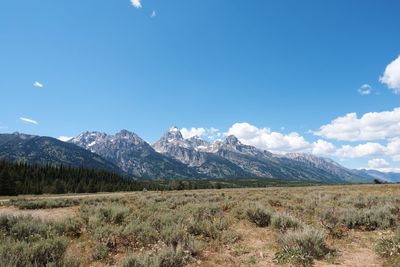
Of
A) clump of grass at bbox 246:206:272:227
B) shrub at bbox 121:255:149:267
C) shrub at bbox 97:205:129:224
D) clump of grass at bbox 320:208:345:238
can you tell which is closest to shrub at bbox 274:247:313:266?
clump of grass at bbox 320:208:345:238

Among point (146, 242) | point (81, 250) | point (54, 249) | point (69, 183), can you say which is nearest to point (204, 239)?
point (146, 242)

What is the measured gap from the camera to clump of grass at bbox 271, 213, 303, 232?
1304 centimetres

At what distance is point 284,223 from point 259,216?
1.98m

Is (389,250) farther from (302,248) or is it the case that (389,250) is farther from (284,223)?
(284,223)

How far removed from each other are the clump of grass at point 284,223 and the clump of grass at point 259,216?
112 cm

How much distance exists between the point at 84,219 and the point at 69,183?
94265mm

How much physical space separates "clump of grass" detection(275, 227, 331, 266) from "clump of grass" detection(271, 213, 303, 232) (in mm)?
2321

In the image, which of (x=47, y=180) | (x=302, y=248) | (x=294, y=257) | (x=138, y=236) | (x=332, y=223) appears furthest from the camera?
(x=47, y=180)

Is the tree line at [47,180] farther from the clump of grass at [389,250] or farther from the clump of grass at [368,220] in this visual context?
the clump of grass at [389,250]

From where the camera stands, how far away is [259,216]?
15086mm

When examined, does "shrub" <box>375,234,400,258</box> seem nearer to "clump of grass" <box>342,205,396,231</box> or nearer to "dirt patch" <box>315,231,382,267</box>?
"dirt patch" <box>315,231,382,267</box>

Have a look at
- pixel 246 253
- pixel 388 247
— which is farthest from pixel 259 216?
pixel 388 247

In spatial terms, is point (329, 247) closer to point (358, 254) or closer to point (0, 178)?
point (358, 254)

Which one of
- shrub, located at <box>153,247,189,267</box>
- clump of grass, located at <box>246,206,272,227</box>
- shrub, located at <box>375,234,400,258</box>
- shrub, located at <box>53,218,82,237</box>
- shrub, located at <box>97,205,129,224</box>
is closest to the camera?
shrub, located at <box>153,247,189,267</box>
